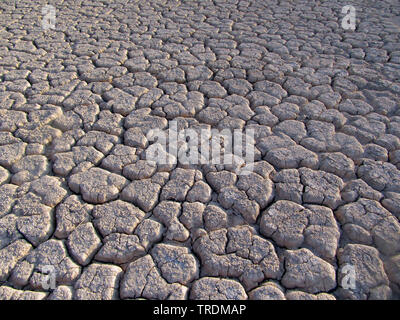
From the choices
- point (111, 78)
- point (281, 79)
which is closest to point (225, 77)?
point (281, 79)

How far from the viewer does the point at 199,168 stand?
2348mm

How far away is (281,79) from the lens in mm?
3232

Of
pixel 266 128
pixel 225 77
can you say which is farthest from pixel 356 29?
pixel 266 128

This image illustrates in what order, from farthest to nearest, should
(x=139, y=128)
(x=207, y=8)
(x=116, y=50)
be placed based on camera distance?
(x=207, y=8)
(x=116, y=50)
(x=139, y=128)

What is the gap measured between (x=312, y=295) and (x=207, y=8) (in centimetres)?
410

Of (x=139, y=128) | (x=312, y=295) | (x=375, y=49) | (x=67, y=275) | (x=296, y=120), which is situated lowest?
(x=67, y=275)

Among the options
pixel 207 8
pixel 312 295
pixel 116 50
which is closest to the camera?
pixel 312 295

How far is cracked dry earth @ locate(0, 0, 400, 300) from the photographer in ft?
5.79

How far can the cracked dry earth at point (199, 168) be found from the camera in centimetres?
176

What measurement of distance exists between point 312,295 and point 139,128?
1628 mm

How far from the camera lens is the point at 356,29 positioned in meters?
4.22

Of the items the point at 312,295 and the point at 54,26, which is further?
the point at 54,26

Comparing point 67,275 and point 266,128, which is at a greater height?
point 266,128

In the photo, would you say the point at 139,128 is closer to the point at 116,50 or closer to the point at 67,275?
the point at 67,275
